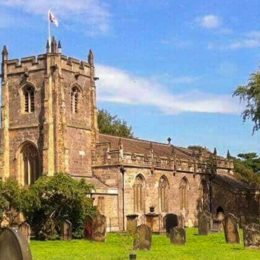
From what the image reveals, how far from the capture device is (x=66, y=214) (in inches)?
1564

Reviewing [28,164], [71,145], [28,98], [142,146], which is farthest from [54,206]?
[142,146]

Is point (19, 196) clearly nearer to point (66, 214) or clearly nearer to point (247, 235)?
point (66, 214)

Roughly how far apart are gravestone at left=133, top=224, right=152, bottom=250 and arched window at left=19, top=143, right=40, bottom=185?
25383 mm

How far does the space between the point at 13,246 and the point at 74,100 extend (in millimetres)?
38720

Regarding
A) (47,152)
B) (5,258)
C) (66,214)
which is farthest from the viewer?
(47,152)

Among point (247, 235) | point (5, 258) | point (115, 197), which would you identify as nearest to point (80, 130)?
point (115, 197)

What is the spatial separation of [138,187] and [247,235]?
81.9 feet

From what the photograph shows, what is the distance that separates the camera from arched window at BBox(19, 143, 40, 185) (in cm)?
5177

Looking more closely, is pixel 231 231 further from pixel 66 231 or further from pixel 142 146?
pixel 142 146

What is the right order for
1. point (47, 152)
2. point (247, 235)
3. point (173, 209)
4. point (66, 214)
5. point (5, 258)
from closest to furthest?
point (5, 258) → point (247, 235) → point (66, 214) → point (47, 152) → point (173, 209)

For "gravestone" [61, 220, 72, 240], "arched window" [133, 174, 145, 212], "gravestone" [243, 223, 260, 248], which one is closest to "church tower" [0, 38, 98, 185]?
"arched window" [133, 174, 145, 212]

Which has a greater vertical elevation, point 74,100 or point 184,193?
point 74,100

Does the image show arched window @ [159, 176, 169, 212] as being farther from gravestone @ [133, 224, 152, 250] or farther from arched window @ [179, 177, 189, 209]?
gravestone @ [133, 224, 152, 250]

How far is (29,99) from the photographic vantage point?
52250 millimetres
